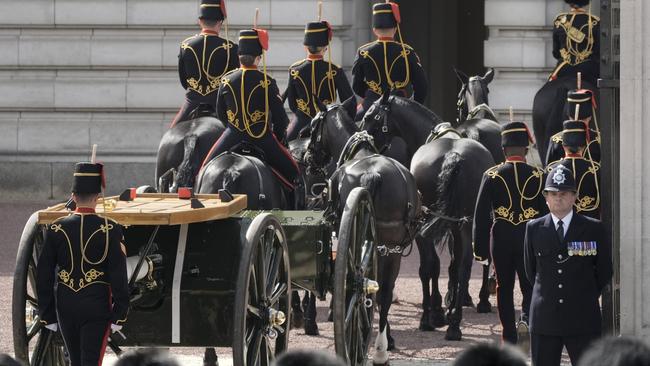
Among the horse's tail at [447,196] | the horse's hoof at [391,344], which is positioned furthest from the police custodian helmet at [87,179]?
the horse's tail at [447,196]

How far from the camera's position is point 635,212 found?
8.94m

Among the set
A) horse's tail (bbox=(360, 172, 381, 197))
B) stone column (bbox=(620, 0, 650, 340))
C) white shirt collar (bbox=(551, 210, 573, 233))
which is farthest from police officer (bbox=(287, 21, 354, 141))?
white shirt collar (bbox=(551, 210, 573, 233))

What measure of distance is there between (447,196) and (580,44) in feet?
11.0

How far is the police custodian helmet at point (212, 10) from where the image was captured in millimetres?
14387

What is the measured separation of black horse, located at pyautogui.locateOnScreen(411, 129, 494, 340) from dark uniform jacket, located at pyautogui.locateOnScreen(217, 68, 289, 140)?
1402mm

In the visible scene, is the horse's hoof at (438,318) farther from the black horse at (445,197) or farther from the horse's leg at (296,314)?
the horse's leg at (296,314)

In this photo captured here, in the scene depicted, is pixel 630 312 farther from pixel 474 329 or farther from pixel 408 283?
pixel 408 283

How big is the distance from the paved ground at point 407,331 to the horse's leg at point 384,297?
0.17 m

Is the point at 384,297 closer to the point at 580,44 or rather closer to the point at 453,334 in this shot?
the point at 453,334

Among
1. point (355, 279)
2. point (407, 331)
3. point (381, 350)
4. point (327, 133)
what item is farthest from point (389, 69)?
point (355, 279)

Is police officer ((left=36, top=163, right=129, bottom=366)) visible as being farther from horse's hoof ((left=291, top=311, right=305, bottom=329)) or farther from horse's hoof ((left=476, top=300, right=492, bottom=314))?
horse's hoof ((left=476, top=300, right=492, bottom=314))

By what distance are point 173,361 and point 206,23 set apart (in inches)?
394

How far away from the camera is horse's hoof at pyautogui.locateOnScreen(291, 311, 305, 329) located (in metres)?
12.7

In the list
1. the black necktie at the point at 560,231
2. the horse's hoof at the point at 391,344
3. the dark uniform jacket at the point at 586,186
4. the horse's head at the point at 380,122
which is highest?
the horse's head at the point at 380,122
